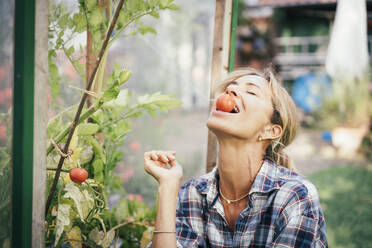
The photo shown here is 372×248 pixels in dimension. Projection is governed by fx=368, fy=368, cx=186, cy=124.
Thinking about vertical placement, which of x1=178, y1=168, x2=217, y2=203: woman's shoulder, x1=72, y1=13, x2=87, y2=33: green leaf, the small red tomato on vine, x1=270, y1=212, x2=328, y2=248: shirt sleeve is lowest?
x1=270, y1=212, x2=328, y2=248: shirt sleeve

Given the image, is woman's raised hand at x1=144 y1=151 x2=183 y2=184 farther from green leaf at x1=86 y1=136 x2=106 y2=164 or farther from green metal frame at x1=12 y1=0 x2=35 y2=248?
green metal frame at x1=12 y1=0 x2=35 y2=248

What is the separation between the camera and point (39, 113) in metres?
0.99

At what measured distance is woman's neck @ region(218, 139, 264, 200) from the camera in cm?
149

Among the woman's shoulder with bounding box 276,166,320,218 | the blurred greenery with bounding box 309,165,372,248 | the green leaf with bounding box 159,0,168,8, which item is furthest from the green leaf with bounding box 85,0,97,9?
the blurred greenery with bounding box 309,165,372,248

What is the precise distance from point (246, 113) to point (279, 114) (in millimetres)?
208

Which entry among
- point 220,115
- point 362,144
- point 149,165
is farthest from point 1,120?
point 362,144

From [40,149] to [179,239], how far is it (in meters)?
0.72

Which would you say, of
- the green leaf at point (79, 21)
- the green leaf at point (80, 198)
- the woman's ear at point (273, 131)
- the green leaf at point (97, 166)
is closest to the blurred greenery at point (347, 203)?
the woman's ear at point (273, 131)

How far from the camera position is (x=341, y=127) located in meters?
6.04

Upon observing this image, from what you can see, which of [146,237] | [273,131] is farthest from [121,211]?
[273,131]

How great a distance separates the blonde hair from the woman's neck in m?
0.11

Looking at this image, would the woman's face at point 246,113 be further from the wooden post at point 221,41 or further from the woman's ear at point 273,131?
the wooden post at point 221,41

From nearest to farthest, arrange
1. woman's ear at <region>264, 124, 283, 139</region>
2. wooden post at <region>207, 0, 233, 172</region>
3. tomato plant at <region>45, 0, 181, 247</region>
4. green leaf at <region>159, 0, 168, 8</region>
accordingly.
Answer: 1. tomato plant at <region>45, 0, 181, 247</region>
2. green leaf at <region>159, 0, 168, 8</region>
3. woman's ear at <region>264, 124, 283, 139</region>
4. wooden post at <region>207, 0, 233, 172</region>

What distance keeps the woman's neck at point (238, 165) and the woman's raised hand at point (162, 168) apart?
0.21 meters
